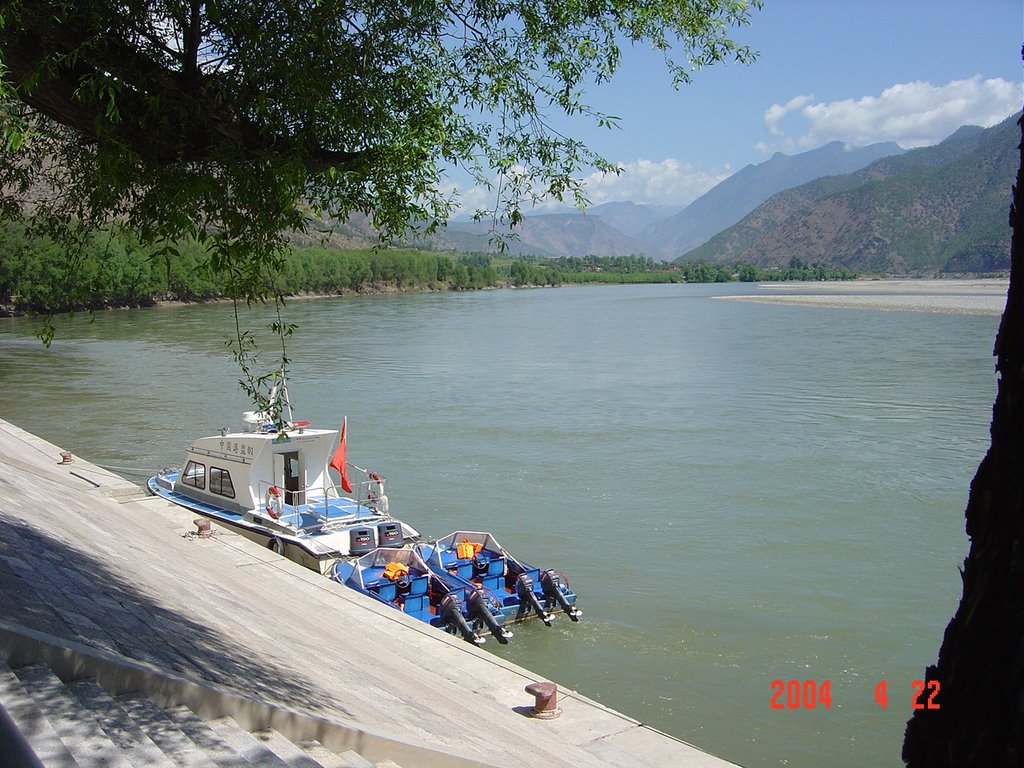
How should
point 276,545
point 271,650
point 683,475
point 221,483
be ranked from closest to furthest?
point 271,650
point 276,545
point 221,483
point 683,475

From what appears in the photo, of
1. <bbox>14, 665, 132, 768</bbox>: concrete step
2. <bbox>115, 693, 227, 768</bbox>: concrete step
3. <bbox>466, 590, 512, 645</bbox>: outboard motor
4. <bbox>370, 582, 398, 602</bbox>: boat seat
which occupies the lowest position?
<bbox>466, 590, 512, 645</bbox>: outboard motor

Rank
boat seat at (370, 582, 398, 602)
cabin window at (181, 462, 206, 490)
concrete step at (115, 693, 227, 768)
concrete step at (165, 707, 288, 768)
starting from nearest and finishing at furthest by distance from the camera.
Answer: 1. concrete step at (115, 693, 227, 768)
2. concrete step at (165, 707, 288, 768)
3. boat seat at (370, 582, 398, 602)
4. cabin window at (181, 462, 206, 490)

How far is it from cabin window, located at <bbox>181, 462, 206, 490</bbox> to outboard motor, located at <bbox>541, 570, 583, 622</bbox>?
7.55m

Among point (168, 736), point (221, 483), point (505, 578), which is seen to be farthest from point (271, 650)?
point (221, 483)

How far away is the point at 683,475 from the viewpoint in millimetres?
22781

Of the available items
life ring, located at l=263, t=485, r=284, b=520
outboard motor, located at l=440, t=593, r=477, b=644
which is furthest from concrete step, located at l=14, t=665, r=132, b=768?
life ring, located at l=263, t=485, r=284, b=520

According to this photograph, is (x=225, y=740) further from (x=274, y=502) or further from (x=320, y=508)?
(x=320, y=508)

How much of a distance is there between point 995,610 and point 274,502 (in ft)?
48.8

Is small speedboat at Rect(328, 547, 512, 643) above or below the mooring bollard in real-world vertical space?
below

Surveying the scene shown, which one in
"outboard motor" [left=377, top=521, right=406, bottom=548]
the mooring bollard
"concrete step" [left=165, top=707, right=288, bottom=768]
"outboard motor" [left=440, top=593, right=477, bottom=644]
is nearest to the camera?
"concrete step" [left=165, top=707, right=288, bottom=768]

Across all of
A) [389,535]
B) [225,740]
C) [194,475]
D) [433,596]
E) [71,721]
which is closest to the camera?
[71,721]

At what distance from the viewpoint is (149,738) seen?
461cm

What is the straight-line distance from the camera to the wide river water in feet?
41.4

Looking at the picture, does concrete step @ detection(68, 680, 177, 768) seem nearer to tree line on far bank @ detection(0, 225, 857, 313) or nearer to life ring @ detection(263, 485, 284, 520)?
tree line on far bank @ detection(0, 225, 857, 313)
